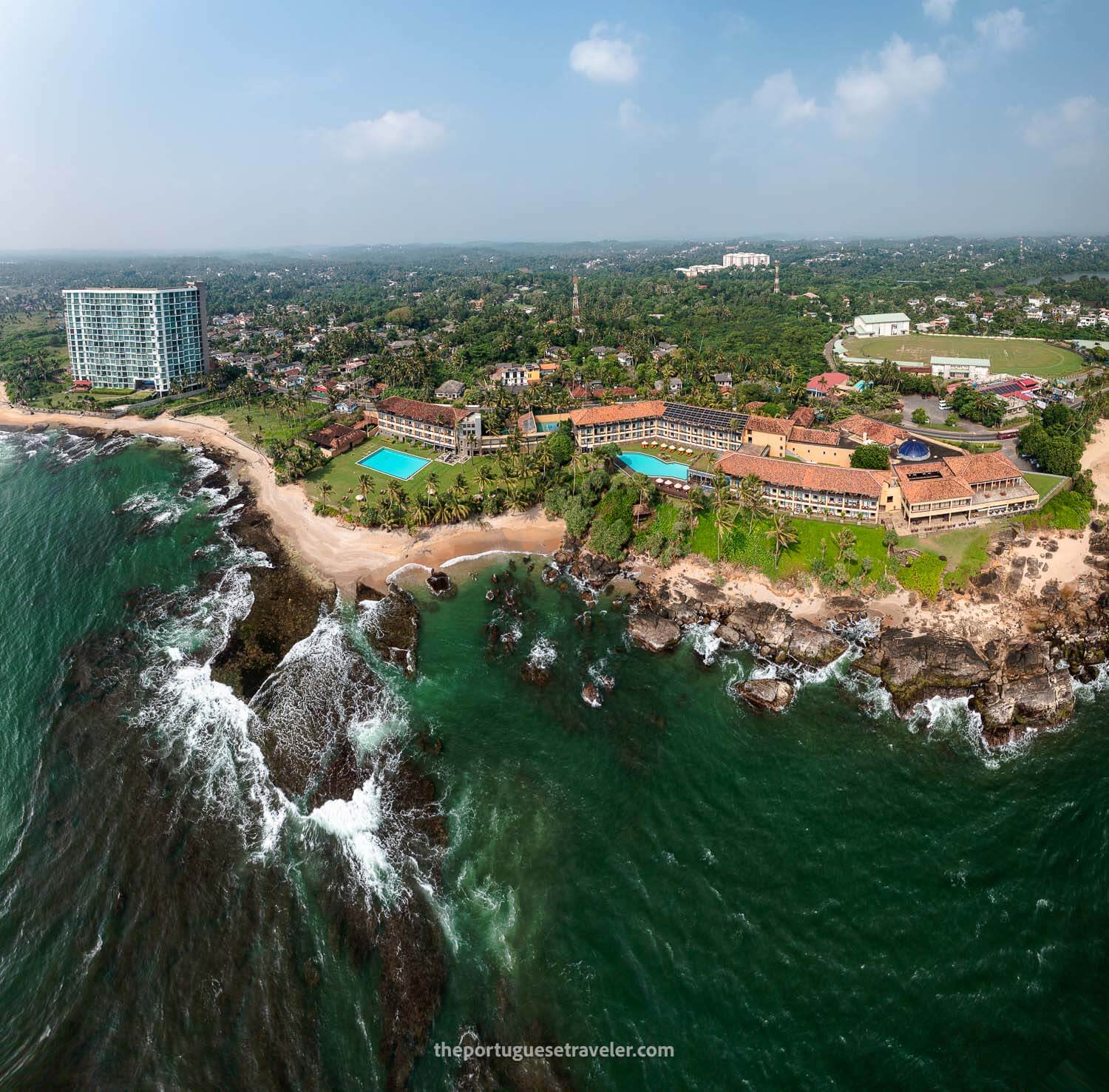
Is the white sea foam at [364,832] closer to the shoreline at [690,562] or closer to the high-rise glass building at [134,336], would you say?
the shoreline at [690,562]

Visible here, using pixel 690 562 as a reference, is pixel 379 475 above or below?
above

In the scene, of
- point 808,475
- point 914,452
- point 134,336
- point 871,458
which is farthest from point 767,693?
point 134,336

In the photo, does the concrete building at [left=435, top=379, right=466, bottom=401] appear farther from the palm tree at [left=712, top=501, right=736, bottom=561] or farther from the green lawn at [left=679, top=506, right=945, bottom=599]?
the palm tree at [left=712, top=501, right=736, bottom=561]

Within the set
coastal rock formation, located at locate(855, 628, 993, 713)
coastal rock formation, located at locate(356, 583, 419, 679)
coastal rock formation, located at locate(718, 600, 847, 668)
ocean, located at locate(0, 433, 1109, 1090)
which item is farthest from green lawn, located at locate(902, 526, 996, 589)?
coastal rock formation, located at locate(356, 583, 419, 679)

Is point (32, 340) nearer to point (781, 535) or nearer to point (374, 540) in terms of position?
point (374, 540)

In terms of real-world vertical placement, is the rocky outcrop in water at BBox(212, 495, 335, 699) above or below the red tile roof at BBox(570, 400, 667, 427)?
below

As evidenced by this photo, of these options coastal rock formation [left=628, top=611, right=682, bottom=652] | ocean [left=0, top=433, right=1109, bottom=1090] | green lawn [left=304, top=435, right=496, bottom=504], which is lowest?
ocean [left=0, top=433, right=1109, bottom=1090]
